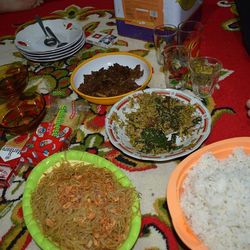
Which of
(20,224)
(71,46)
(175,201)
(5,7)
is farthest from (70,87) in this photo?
(5,7)

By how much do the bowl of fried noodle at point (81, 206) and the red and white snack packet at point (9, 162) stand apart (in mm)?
114

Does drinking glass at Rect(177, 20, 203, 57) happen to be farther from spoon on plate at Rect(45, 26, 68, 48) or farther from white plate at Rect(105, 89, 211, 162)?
spoon on plate at Rect(45, 26, 68, 48)

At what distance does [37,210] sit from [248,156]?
1.76 feet

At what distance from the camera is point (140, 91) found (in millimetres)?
1078

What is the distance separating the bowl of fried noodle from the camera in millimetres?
707

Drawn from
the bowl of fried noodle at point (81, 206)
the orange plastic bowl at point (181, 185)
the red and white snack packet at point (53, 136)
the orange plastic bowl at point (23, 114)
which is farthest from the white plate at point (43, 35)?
the orange plastic bowl at point (181, 185)

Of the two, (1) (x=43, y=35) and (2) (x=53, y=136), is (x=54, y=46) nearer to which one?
(1) (x=43, y=35)

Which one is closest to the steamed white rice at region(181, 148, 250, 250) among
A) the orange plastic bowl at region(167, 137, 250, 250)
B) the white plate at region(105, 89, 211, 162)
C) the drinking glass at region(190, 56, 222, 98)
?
the orange plastic bowl at region(167, 137, 250, 250)

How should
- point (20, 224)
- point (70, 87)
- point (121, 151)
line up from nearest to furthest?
point (20, 224)
point (121, 151)
point (70, 87)

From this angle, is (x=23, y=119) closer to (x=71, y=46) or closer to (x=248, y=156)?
(x=71, y=46)

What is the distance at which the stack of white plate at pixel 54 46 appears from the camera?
1333 mm

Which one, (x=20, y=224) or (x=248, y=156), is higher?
(x=248, y=156)

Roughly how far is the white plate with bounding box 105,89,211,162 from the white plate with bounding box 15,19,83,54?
0.49 metres

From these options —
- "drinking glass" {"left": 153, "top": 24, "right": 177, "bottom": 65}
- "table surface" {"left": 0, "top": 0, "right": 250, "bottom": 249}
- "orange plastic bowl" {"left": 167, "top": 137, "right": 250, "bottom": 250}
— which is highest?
"drinking glass" {"left": 153, "top": 24, "right": 177, "bottom": 65}
